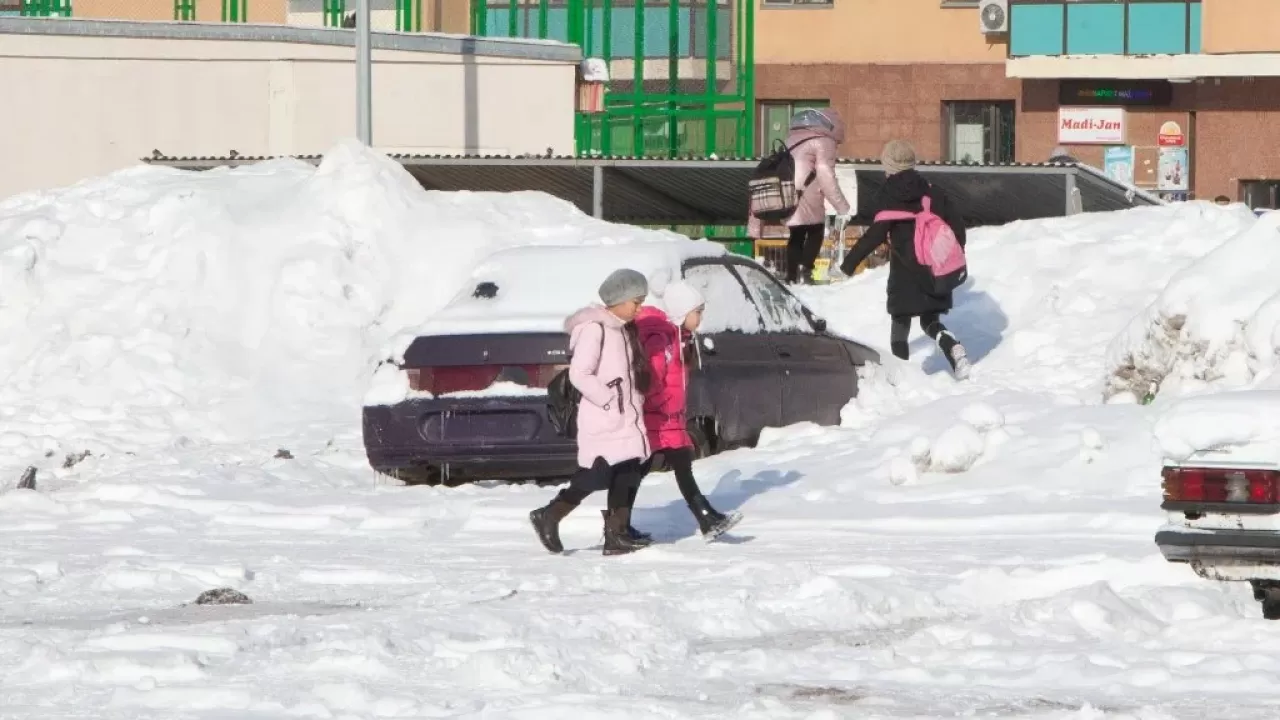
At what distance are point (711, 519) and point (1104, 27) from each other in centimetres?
3872

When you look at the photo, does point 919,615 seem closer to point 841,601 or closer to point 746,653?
point 841,601

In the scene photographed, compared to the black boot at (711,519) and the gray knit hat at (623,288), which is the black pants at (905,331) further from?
the gray knit hat at (623,288)

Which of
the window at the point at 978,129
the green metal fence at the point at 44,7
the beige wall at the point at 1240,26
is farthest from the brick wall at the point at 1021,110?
the green metal fence at the point at 44,7

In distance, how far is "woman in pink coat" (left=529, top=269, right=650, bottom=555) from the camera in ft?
38.5

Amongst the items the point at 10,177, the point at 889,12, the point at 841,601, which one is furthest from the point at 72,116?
the point at 889,12

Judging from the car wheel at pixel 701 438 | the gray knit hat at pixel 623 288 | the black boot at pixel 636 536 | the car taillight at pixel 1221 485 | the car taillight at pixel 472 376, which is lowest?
the black boot at pixel 636 536

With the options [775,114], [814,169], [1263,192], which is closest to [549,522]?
[814,169]

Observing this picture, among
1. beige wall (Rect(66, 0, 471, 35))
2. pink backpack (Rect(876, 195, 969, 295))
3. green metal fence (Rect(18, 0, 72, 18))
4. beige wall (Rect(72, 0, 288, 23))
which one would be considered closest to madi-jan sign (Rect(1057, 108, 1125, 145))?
beige wall (Rect(66, 0, 471, 35))

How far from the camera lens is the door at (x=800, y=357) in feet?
50.8

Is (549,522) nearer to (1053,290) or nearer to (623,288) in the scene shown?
(623,288)

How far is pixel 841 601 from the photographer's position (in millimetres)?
9734

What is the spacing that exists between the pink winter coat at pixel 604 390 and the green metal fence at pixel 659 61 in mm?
31065

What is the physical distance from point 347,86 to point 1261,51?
23532mm

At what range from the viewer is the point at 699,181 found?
2720 centimetres
